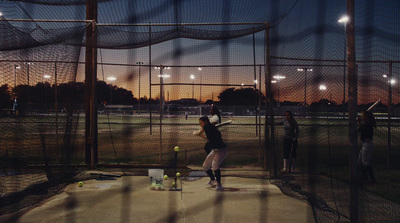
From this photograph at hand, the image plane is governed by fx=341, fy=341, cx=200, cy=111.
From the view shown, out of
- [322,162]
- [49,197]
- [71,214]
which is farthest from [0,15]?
[322,162]

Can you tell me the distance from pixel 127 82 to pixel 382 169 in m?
7.11

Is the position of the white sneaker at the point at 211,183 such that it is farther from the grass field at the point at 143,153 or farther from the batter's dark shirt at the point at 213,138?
the grass field at the point at 143,153

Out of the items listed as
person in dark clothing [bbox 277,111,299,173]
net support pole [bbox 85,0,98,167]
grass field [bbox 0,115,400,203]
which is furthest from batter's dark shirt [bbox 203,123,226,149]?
net support pole [bbox 85,0,98,167]

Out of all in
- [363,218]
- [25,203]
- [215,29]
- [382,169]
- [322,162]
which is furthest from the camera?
[322,162]

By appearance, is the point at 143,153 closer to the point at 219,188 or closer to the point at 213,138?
the point at 213,138

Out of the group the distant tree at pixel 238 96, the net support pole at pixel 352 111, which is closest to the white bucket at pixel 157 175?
the net support pole at pixel 352 111

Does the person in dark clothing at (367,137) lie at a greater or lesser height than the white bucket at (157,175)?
greater

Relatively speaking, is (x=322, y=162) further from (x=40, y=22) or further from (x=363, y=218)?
(x=40, y=22)

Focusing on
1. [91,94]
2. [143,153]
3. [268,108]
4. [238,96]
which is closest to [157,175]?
[268,108]

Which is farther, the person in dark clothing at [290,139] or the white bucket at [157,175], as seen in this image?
the person in dark clothing at [290,139]

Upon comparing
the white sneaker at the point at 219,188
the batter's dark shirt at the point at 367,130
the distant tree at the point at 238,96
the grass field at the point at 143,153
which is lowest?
the white sneaker at the point at 219,188

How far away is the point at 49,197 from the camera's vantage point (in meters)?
6.02

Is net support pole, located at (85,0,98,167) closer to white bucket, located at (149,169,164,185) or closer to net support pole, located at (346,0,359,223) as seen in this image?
white bucket, located at (149,169,164,185)

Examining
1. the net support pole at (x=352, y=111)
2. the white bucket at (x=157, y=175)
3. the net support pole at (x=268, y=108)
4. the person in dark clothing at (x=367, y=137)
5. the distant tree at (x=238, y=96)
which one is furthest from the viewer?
the distant tree at (x=238, y=96)
